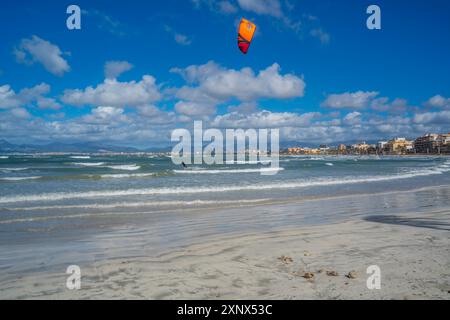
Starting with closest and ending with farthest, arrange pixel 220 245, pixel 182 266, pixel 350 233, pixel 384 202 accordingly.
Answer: pixel 182 266
pixel 220 245
pixel 350 233
pixel 384 202

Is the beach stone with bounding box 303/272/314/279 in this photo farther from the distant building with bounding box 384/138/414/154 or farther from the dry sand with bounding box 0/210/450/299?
the distant building with bounding box 384/138/414/154

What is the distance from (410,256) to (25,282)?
6019mm

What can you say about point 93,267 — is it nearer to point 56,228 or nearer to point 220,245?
point 220,245

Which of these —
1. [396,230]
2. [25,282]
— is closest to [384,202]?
[396,230]

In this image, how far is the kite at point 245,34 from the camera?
37.4ft

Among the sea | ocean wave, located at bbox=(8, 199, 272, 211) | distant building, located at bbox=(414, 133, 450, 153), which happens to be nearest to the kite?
the sea

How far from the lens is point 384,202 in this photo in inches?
543

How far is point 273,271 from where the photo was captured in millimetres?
5203

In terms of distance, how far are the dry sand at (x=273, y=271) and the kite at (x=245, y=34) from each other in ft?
21.6

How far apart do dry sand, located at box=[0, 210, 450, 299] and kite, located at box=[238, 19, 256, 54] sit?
21.6 ft

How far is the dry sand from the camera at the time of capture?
172 inches
